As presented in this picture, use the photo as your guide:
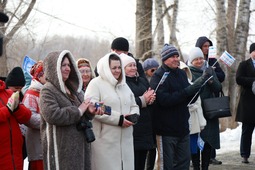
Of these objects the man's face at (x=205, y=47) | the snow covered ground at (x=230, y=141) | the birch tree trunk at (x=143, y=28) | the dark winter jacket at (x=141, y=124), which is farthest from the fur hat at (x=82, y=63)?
the birch tree trunk at (x=143, y=28)

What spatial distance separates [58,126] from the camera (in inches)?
211

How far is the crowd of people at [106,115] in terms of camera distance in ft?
17.7

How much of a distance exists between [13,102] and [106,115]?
1148mm

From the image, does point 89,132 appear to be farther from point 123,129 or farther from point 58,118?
point 123,129

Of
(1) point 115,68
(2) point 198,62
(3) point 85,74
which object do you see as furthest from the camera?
(2) point 198,62

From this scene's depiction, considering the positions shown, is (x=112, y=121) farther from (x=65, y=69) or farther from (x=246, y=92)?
(x=246, y=92)

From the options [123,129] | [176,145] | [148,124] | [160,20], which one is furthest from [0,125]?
[160,20]

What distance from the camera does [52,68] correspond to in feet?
17.9

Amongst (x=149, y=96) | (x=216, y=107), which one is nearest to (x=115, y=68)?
(x=149, y=96)

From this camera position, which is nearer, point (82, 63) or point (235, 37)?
point (82, 63)

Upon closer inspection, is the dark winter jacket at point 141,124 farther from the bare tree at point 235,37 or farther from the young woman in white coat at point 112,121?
the bare tree at point 235,37

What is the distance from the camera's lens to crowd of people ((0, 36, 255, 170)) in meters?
5.39

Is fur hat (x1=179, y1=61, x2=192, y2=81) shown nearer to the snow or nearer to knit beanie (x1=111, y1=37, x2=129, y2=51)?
knit beanie (x1=111, y1=37, x2=129, y2=51)

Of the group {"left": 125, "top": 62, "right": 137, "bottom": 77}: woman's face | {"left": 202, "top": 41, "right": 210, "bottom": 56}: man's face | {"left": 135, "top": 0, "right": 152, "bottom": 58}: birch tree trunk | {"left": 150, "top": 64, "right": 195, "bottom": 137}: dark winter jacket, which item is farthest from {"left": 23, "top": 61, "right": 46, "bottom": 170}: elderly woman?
{"left": 135, "top": 0, "right": 152, "bottom": 58}: birch tree trunk
